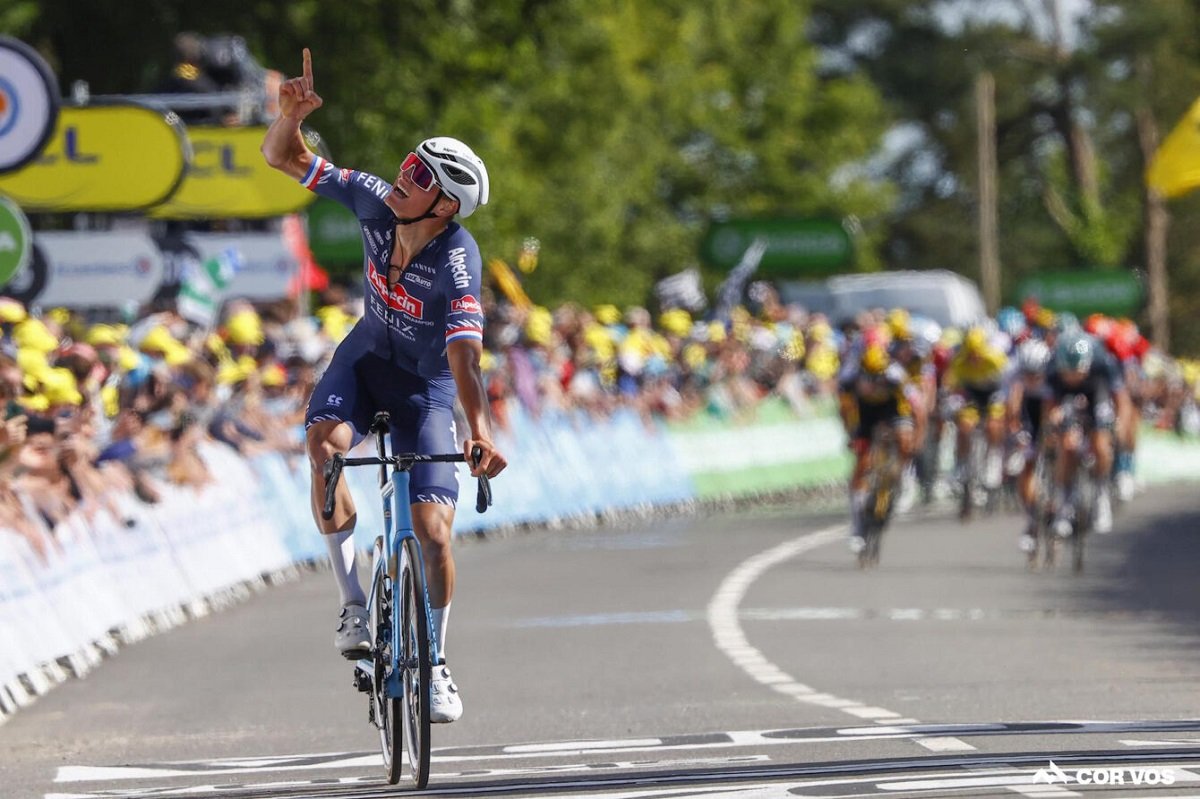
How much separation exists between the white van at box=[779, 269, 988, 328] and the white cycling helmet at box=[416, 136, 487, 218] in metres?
34.0

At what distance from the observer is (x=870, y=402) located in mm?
23094

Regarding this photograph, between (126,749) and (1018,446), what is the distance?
15757 mm

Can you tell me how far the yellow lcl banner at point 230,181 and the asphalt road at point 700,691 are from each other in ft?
→ 15.3

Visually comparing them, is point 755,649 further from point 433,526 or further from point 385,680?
point 385,680

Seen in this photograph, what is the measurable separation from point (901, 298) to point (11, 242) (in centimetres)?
2891

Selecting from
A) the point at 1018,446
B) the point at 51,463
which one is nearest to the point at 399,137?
the point at 1018,446

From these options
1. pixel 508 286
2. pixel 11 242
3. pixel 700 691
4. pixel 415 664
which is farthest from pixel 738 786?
pixel 508 286

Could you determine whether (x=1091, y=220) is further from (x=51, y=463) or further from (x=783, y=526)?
(x=51, y=463)

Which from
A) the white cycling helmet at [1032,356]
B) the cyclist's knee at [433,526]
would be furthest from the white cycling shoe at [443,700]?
the white cycling helmet at [1032,356]

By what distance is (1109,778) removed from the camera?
873cm

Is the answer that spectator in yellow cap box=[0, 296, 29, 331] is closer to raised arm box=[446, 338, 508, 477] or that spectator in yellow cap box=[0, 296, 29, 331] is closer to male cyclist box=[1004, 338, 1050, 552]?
raised arm box=[446, 338, 508, 477]

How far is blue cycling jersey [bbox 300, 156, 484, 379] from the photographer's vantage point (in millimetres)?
9289

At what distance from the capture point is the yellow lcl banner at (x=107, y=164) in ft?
71.9

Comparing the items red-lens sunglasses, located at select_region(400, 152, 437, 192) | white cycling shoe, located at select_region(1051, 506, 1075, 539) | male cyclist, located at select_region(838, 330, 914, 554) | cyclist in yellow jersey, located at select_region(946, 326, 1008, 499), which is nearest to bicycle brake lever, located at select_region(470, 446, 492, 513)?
red-lens sunglasses, located at select_region(400, 152, 437, 192)
